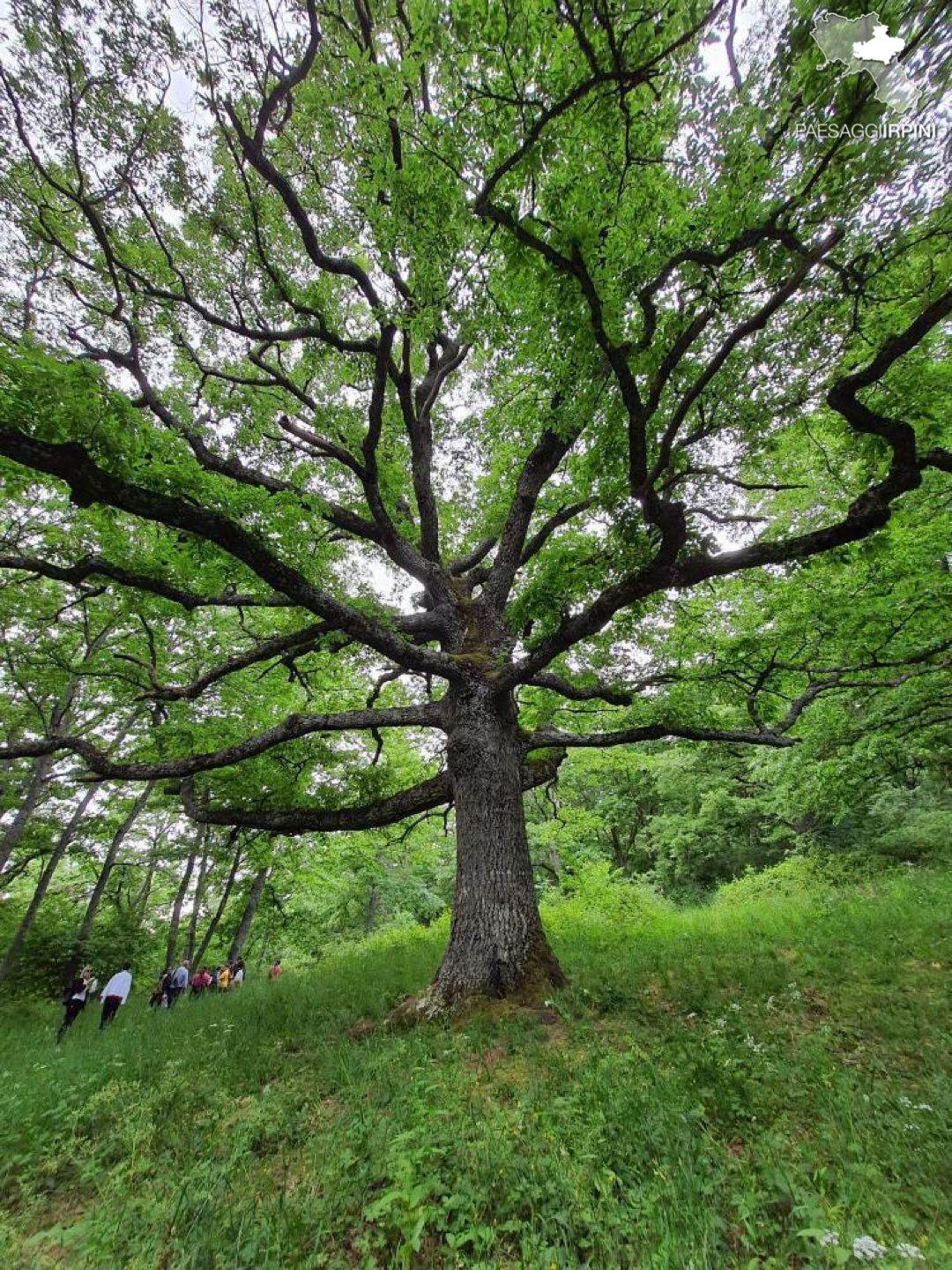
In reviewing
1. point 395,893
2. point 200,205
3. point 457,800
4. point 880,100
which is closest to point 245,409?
point 200,205

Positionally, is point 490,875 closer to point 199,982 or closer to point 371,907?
point 199,982

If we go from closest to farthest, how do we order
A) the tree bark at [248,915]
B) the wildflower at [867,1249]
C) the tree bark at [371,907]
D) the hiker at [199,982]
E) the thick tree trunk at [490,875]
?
1. the wildflower at [867,1249]
2. the thick tree trunk at [490,875]
3. the hiker at [199,982]
4. the tree bark at [248,915]
5. the tree bark at [371,907]

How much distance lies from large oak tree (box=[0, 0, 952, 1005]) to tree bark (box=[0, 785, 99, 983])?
9696mm

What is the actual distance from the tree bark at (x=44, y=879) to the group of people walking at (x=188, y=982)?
12.3ft

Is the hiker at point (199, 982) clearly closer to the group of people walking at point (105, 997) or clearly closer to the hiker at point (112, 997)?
the group of people walking at point (105, 997)

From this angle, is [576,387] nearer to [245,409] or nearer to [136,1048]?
[245,409]

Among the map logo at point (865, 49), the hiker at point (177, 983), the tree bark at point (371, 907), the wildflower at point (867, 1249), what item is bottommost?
the hiker at point (177, 983)

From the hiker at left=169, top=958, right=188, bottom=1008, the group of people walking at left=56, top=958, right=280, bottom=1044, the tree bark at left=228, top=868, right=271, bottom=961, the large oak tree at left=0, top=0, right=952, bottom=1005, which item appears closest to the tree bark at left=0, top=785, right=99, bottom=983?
the group of people walking at left=56, top=958, right=280, bottom=1044

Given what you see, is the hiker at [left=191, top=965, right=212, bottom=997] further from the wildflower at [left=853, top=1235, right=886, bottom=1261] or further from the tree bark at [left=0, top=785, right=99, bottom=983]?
the wildflower at [left=853, top=1235, right=886, bottom=1261]

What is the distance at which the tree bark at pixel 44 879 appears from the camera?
43.7ft

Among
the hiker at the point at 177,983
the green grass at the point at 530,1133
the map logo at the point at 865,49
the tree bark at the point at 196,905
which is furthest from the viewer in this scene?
the tree bark at the point at 196,905

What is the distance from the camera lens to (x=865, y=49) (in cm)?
324

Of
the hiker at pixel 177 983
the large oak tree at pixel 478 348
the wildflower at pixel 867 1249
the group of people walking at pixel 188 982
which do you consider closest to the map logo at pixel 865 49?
the large oak tree at pixel 478 348

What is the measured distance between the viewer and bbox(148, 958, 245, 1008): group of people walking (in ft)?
43.1
